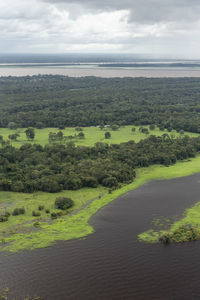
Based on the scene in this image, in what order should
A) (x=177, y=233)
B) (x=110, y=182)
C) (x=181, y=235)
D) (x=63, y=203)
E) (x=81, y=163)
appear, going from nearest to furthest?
(x=181, y=235), (x=177, y=233), (x=63, y=203), (x=110, y=182), (x=81, y=163)

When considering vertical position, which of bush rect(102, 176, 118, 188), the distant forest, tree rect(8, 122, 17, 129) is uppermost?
the distant forest

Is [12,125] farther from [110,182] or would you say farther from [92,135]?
[110,182]

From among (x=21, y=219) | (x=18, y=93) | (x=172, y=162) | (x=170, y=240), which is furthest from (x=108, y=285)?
(x=18, y=93)

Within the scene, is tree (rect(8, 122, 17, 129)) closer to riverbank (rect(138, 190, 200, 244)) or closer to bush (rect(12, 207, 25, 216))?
bush (rect(12, 207, 25, 216))

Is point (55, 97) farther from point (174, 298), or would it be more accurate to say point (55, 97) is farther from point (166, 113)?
point (174, 298)

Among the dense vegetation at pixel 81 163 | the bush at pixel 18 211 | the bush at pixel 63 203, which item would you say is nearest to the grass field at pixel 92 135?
the dense vegetation at pixel 81 163

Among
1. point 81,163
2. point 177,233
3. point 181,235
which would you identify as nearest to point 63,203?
point 81,163

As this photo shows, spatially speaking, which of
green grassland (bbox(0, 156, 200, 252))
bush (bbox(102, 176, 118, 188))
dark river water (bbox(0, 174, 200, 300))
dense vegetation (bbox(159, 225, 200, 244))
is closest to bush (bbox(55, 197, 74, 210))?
green grassland (bbox(0, 156, 200, 252))

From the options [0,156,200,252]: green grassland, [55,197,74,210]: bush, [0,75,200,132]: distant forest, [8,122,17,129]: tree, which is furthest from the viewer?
[0,75,200,132]: distant forest
